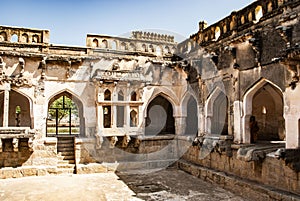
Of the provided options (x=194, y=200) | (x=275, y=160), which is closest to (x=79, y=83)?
(x=194, y=200)

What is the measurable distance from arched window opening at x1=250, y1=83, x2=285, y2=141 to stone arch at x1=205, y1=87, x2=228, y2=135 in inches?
48.3

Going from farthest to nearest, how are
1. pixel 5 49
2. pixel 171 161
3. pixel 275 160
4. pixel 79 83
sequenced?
pixel 171 161, pixel 79 83, pixel 5 49, pixel 275 160

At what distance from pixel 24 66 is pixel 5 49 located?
865mm

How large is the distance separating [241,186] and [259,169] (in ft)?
2.34

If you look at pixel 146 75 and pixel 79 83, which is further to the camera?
pixel 146 75

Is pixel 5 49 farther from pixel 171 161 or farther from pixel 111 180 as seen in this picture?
pixel 171 161

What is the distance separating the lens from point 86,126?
1090 centimetres

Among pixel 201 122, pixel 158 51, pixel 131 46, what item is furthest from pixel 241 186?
pixel 131 46

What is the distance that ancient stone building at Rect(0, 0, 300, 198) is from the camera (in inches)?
310

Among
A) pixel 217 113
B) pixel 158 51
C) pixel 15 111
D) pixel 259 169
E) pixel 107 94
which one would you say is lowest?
pixel 259 169

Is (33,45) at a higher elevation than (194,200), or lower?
higher

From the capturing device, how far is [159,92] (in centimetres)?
1198

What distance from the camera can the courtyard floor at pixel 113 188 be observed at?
751 centimetres

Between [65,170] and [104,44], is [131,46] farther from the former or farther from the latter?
[65,170]
